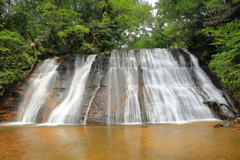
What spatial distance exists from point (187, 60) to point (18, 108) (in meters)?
12.0

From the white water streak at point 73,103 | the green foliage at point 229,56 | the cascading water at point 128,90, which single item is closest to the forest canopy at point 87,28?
the green foliage at point 229,56

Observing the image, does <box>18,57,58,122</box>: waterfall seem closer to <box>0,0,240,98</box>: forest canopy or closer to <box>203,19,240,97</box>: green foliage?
<box>0,0,240,98</box>: forest canopy

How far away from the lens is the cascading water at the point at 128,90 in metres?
6.70

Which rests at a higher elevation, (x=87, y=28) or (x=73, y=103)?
(x=87, y=28)

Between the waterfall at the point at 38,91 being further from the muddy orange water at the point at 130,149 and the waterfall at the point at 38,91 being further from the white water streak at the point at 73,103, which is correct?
the muddy orange water at the point at 130,149

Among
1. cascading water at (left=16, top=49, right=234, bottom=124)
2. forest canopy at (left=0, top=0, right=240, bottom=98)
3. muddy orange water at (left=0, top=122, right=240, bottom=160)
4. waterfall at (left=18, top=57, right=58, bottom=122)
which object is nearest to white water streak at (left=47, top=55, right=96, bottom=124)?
cascading water at (left=16, top=49, right=234, bottom=124)

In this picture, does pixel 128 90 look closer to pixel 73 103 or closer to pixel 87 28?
pixel 73 103

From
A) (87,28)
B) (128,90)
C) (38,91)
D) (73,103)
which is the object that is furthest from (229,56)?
(87,28)

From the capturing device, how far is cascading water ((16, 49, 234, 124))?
22.0ft

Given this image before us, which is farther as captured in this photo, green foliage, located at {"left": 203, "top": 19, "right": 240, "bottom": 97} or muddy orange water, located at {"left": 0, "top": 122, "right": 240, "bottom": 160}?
green foliage, located at {"left": 203, "top": 19, "right": 240, "bottom": 97}

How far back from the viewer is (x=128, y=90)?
8.20 metres

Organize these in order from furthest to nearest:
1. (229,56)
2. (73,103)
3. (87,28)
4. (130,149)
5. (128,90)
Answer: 1. (87,28)
2. (128,90)
3. (73,103)
4. (229,56)
5. (130,149)

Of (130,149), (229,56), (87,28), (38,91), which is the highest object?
(87,28)

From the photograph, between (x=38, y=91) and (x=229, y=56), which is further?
(x=38, y=91)
